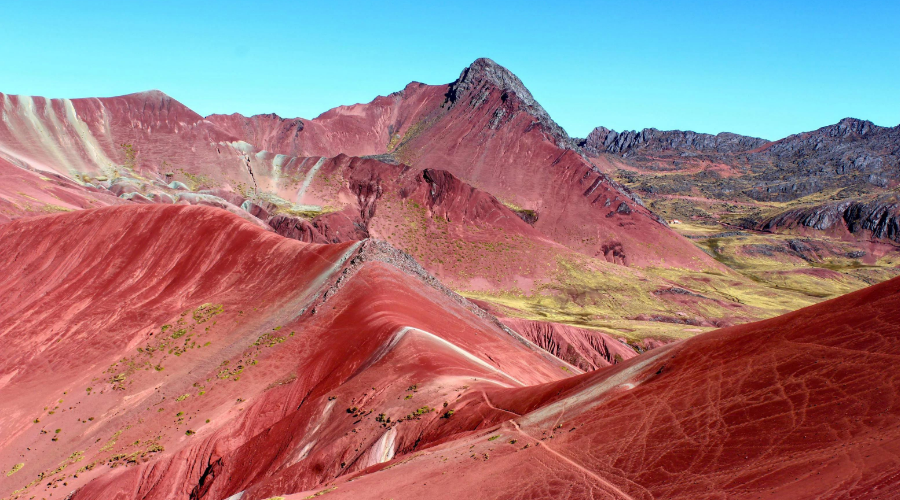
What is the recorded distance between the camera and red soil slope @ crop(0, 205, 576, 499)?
2245 centimetres

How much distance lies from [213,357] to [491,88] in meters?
118

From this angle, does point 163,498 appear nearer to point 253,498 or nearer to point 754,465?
point 253,498

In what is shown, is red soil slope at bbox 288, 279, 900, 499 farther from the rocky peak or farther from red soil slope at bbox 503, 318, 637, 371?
the rocky peak

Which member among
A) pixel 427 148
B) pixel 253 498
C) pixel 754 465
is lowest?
pixel 253 498

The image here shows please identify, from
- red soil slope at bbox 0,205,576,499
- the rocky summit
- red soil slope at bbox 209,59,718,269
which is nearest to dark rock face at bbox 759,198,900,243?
the rocky summit

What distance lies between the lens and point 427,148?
13350cm

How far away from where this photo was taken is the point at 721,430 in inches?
499

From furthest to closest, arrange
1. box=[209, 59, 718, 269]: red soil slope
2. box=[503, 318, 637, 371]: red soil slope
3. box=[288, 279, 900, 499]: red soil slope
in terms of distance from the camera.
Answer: box=[209, 59, 718, 269]: red soil slope < box=[503, 318, 637, 371]: red soil slope < box=[288, 279, 900, 499]: red soil slope

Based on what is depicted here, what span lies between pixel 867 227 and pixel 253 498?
580ft

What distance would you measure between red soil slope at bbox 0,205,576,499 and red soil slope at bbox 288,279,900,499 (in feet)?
13.0

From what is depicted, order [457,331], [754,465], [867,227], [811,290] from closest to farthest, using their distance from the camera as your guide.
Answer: [754,465], [457,331], [811,290], [867,227]

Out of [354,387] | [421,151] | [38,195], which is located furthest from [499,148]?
[354,387]

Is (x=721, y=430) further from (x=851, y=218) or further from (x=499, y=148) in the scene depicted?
(x=851, y=218)

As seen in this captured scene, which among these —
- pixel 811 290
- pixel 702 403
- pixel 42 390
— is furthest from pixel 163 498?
pixel 811 290
